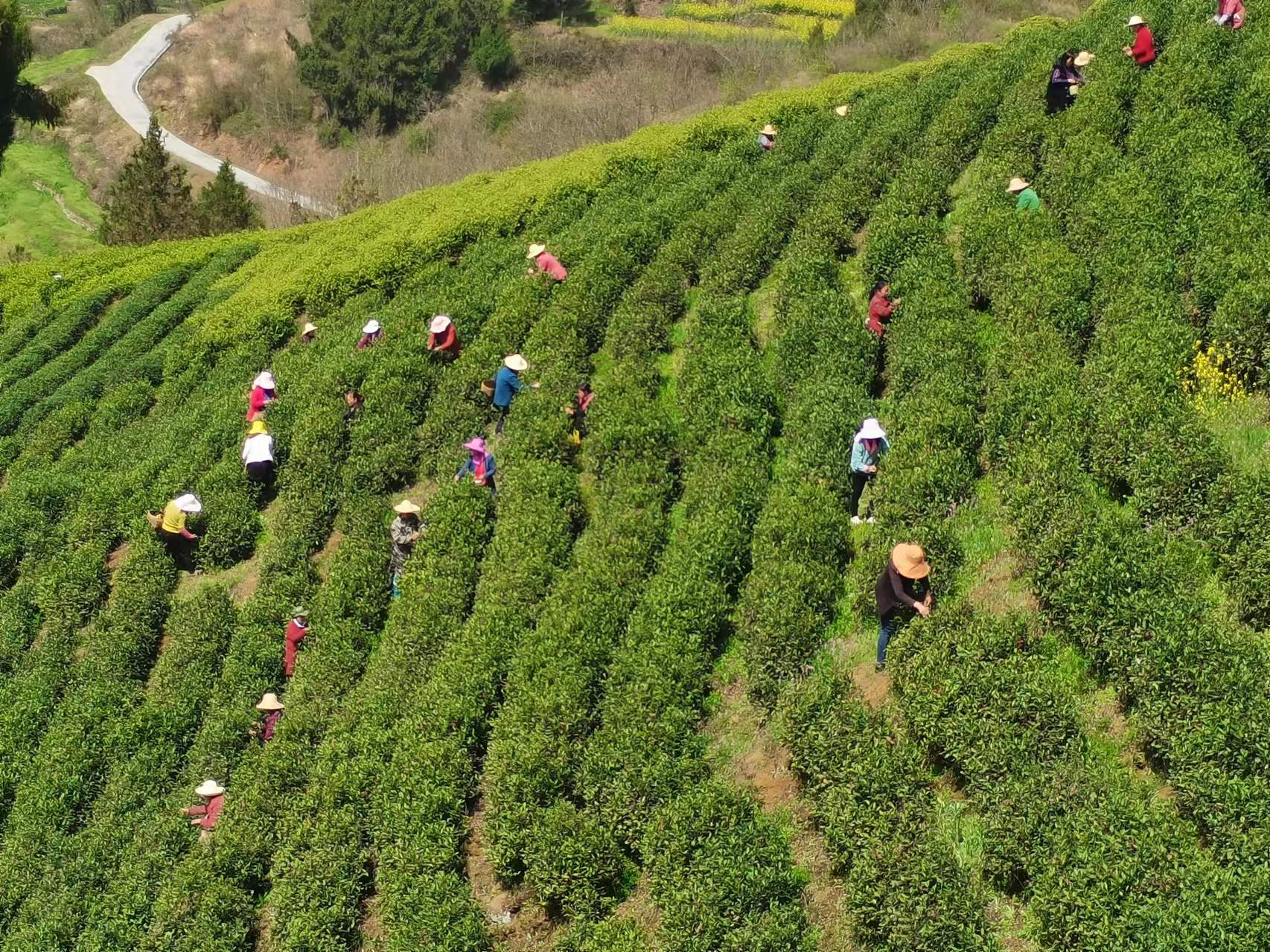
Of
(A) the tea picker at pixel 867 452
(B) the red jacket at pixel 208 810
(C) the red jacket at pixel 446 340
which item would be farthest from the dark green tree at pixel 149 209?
(A) the tea picker at pixel 867 452

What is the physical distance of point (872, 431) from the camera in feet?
48.8

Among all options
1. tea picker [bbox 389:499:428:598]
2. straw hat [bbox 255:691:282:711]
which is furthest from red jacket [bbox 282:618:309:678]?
tea picker [bbox 389:499:428:598]

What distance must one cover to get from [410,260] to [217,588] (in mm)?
12793

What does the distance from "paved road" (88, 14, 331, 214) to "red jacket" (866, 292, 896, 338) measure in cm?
3903

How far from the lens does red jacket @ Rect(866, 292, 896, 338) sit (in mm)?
19047

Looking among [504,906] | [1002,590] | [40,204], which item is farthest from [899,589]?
[40,204]

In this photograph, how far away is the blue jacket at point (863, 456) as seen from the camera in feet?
49.2

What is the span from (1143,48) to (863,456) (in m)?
16.4

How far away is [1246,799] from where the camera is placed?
921cm

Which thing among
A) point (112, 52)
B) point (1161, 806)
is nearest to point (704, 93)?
point (1161, 806)

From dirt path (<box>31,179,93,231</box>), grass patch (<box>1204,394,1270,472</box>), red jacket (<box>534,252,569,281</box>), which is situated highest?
grass patch (<box>1204,394,1270,472</box>)

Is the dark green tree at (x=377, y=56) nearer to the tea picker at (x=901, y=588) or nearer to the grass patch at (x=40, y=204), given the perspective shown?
the grass patch at (x=40, y=204)

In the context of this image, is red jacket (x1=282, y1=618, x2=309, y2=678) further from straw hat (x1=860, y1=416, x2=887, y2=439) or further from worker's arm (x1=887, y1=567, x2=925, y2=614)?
worker's arm (x1=887, y1=567, x2=925, y2=614)

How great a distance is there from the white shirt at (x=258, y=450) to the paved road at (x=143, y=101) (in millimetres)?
34179
